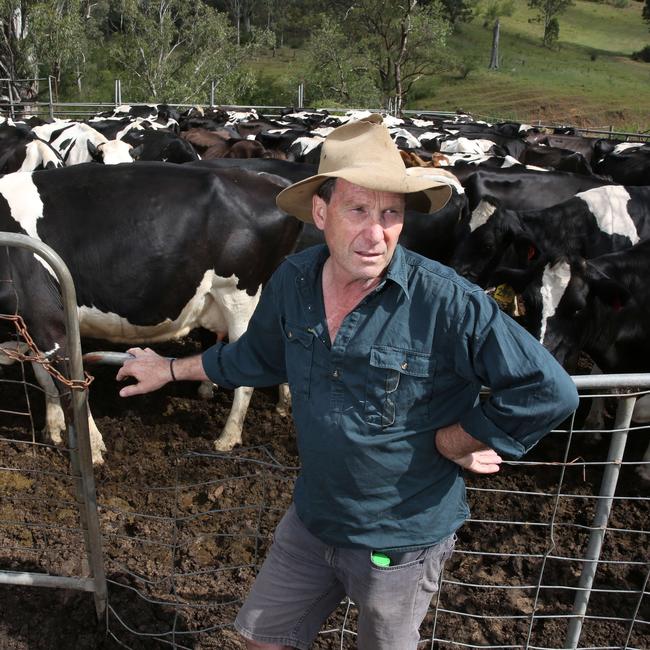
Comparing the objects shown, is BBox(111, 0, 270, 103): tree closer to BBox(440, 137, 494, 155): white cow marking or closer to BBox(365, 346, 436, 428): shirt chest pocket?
BBox(440, 137, 494, 155): white cow marking

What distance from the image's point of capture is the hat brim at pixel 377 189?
1.84 metres

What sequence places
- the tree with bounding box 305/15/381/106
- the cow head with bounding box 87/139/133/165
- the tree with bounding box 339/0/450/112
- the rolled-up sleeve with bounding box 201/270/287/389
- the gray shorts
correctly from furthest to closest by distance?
the tree with bounding box 339/0/450/112
the tree with bounding box 305/15/381/106
the cow head with bounding box 87/139/133/165
the rolled-up sleeve with bounding box 201/270/287/389
the gray shorts

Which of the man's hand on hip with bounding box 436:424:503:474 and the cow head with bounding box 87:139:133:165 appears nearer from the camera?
the man's hand on hip with bounding box 436:424:503:474

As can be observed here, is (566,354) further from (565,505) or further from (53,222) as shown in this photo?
(53,222)

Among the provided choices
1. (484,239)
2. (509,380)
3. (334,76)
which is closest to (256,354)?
(509,380)

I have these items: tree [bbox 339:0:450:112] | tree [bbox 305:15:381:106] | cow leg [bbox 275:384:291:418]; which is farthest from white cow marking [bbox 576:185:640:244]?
tree [bbox 339:0:450:112]

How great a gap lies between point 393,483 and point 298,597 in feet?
1.68

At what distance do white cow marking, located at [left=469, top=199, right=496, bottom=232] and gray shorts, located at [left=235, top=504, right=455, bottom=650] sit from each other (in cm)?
520

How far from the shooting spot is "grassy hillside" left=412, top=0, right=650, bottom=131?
1698 inches

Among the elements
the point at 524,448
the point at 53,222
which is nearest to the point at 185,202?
the point at 53,222

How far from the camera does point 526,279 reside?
464 cm

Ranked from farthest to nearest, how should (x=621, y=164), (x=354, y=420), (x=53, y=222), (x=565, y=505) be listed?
(x=621, y=164) → (x=53, y=222) → (x=565, y=505) → (x=354, y=420)

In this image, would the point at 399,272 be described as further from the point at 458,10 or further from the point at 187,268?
the point at 458,10

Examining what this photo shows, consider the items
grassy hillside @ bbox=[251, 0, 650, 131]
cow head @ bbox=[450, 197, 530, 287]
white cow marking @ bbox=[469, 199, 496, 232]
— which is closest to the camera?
cow head @ bbox=[450, 197, 530, 287]
